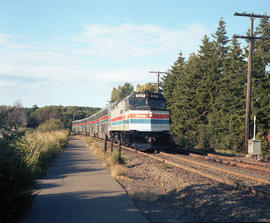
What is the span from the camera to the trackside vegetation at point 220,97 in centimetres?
2150

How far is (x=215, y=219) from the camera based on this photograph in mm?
5551

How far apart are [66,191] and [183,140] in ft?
72.7

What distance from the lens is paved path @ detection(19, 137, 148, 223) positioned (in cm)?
559

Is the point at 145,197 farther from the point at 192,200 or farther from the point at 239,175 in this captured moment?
the point at 239,175

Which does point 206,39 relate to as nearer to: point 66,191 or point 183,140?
point 183,140

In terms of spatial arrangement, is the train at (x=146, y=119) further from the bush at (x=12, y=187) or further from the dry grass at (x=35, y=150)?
the bush at (x=12, y=187)

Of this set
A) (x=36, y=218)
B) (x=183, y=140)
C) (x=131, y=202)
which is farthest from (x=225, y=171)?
(x=183, y=140)

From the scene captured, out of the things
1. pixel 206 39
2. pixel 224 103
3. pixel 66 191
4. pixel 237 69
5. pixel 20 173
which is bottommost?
pixel 66 191

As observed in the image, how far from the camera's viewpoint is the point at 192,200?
7102 millimetres

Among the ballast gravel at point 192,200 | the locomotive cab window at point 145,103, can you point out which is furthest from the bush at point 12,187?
the locomotive cab window at point 145,103

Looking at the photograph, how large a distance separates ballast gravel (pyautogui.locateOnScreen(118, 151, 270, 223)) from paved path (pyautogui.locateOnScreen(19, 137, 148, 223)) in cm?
38

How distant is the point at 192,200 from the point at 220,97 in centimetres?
2425

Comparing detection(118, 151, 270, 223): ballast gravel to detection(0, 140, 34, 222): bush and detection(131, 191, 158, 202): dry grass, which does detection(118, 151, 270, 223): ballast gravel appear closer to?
detection(131, 191, 158, 202): dry grass

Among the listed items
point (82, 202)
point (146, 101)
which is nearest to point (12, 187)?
point (82, 202)
